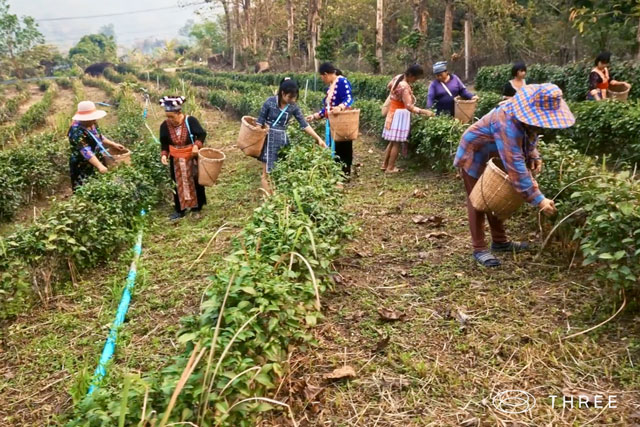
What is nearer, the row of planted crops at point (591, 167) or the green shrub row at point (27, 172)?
the row of planted crops at point (591, 167)

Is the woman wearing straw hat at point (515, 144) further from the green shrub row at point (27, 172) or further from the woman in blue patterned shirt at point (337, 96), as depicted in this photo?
the green shrub row at point (27, 172)

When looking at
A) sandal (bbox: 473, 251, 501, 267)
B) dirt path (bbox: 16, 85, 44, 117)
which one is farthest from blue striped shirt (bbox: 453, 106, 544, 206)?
dirt path (bbox: 16, 85, 44, 117)

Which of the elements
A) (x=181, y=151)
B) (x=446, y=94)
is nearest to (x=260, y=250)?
(x=181, y=151)

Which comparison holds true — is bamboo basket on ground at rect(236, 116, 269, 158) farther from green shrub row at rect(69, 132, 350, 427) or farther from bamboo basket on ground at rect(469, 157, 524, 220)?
bamboo basket on ground at rect(469, 157, 524, 220)

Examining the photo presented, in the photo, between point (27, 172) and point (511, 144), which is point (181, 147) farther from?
point (511, 144)

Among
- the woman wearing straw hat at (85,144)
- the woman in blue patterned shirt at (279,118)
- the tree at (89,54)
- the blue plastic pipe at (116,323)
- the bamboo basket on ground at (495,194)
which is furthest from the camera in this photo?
the tree at (89,54)

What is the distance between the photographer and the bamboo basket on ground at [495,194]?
132 inches

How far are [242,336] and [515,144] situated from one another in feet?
7.16

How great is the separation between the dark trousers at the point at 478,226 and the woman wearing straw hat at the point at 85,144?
3.93m

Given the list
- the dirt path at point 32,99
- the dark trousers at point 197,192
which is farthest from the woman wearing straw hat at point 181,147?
the dirt path at point 32,99

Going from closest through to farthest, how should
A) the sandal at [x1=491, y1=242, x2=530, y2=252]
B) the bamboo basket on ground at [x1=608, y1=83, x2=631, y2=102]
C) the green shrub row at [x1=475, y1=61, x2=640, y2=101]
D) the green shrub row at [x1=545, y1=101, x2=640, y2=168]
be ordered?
the sandal at [x1=491, y1=242, x2=530, y2=252], the green shrub row at [x1=545, y1=101, x2=640, y2=168], the bamboo basket on ground at [x1=608, y1=83, x2=631, y2=102], the green shrub row at [x1=475, y1=61, x2=640, y2=101]

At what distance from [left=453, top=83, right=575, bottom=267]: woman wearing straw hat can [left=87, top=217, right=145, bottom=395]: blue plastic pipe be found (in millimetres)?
2701

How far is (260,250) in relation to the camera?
3064 mm

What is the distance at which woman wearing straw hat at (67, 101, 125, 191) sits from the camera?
5.41 meters
